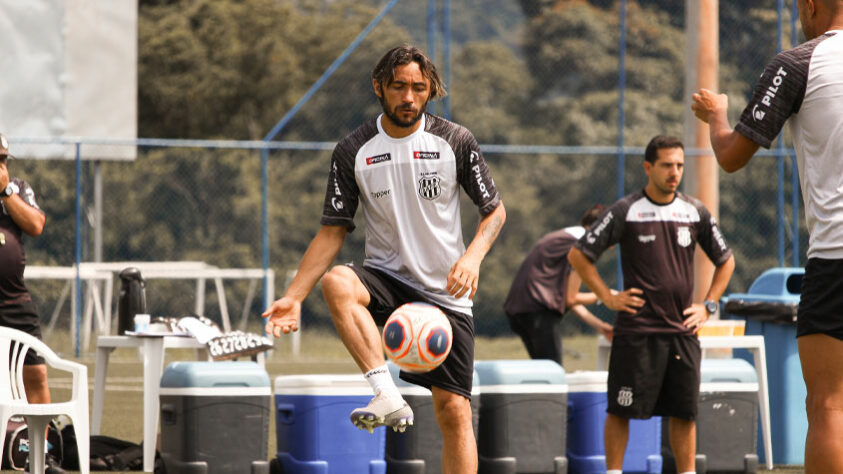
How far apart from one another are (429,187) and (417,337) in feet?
2.14

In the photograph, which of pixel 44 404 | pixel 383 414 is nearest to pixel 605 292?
pixel 383 414

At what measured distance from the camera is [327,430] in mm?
7684

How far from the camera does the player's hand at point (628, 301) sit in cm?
750

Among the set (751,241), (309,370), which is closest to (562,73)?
(751,241)

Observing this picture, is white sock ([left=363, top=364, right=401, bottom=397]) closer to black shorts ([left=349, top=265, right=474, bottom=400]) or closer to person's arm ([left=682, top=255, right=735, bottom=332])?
black shorts ([left=349, top=265, right=474, bottom=400])

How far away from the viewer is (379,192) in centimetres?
571

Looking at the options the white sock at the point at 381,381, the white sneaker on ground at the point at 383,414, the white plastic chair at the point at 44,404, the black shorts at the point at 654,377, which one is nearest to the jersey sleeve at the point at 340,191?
the white sock at the point at 381,381

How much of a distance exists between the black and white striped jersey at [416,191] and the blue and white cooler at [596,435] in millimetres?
2795

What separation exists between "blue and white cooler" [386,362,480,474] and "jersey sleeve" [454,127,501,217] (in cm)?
227

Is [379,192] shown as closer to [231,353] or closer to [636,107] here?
[231,353]

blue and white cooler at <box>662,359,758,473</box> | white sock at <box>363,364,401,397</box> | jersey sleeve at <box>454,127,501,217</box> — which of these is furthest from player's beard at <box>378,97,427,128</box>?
blue and white cooler at <box>662,359,758,473</box>

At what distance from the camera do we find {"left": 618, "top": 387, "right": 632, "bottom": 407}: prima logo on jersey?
746 centimetres

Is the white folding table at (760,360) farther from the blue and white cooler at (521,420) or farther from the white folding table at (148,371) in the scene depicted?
the white folding table at (148,371)

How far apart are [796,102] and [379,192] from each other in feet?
6.13
